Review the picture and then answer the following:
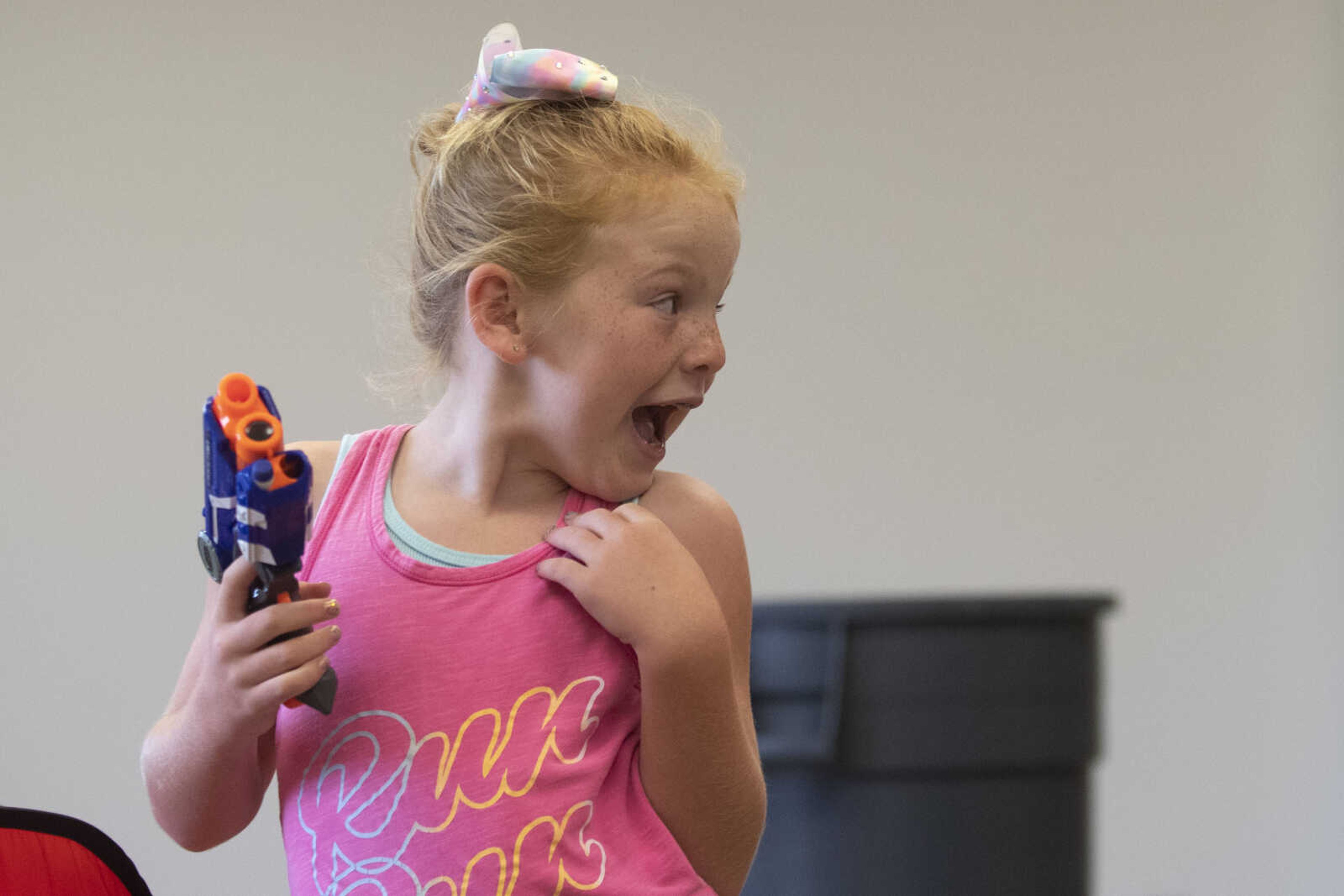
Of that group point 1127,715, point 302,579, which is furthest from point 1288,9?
point 302,579

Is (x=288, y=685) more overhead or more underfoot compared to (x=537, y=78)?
more underfoot

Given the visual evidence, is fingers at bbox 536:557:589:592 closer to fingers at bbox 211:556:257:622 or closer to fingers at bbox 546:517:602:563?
fingers at bbox 546:517:602:563

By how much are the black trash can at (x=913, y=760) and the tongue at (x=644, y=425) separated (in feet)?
3.33

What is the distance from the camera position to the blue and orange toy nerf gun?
646 millimetres

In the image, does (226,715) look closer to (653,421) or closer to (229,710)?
(229,710)

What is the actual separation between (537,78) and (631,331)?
173 millimetres

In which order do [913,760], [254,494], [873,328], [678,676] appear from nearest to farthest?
1. [254,494]
2. [678,676]
3. [913,760]
4. [873,328]

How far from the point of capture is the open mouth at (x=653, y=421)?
2.65ft

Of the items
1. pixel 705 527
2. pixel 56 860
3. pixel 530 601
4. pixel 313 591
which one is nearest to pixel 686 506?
pixel 705 527

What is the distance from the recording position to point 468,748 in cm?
75

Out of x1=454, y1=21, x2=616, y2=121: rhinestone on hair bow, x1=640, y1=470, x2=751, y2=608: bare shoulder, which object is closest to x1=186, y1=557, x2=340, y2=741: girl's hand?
x1=640, y1=470, x2=751, y2=608: bare shoulder

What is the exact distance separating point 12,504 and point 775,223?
118cm

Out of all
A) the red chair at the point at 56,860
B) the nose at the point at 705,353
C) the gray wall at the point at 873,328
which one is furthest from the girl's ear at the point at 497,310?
the gray wall at the point at 873,328

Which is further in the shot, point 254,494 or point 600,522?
point 600,522
